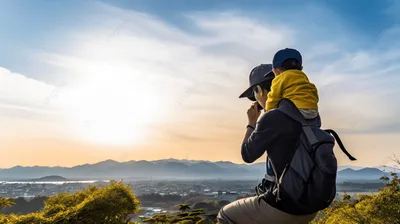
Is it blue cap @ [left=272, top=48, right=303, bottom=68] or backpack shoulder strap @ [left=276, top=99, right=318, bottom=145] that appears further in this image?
blue cap @ [left=272, top=48, right=303, bottom=68]

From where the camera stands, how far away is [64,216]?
5.07 m

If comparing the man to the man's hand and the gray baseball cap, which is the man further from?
the gray baseball cap

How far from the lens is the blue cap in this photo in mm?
2818

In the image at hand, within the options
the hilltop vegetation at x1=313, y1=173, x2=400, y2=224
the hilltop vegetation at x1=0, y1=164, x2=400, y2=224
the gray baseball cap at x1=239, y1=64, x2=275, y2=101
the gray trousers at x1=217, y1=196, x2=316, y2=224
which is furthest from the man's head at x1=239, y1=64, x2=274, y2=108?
the hilltop vegetation at x1=313, y1=173, x2=400, y2=224

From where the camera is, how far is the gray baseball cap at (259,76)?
9.67 feet

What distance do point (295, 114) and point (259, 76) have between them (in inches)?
25.9

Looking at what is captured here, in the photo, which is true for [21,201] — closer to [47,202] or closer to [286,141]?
[47,202]

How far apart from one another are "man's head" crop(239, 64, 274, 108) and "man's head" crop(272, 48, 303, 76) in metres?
0.11

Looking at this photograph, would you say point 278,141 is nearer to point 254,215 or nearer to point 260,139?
point 260,139

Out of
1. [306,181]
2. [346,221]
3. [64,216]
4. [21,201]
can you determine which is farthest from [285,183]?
[21,201]

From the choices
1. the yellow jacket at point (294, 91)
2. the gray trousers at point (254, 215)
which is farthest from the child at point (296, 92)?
the gray trousers at point (254, 215)

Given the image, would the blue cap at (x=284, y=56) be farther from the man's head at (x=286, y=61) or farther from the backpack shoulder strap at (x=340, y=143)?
the backpack shoulder strap at (x=340, y=143)

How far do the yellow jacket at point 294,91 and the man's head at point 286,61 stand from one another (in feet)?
0.55

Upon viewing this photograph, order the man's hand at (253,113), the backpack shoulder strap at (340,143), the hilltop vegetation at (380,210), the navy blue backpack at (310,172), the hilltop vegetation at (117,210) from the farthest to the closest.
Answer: the hilltop vegetation at (380,210), the hilltop vegetation at (117,210), the man's hand at (253,113), the backpack shoulder strap at (340,143), the navy blue backpack at (310,172)
